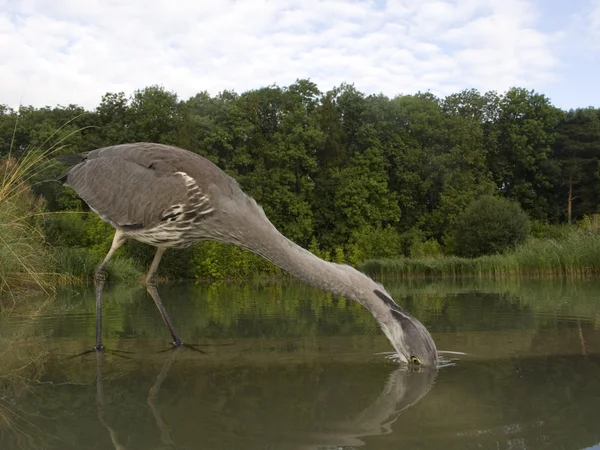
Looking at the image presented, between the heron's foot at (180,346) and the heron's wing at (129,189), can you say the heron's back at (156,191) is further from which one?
the heron's foot at (180,346)

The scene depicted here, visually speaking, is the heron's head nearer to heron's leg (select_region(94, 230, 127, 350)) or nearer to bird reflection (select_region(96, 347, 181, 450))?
bird reflection (select_region(96, 347, 181, 450))

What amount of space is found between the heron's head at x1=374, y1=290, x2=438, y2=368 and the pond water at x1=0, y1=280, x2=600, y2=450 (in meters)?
0.17

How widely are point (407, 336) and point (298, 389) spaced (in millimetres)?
1158

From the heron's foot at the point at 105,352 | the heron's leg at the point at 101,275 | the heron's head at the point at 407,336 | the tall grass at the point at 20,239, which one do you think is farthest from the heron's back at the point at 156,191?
the tall grass at the point at 20,239

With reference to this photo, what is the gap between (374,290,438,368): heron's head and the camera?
455cm

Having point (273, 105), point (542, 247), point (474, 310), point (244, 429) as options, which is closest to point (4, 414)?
point (244, 429)

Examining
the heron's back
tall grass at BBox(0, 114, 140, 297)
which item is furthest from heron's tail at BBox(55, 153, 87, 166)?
tall grass at BBox(0, 114, 140, 297)

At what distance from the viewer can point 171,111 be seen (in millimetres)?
51094

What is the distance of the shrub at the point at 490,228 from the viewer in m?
39.1

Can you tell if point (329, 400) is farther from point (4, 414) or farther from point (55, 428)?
point (4, 414)

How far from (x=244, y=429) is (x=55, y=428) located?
3.28 feet

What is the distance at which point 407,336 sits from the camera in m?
4.63

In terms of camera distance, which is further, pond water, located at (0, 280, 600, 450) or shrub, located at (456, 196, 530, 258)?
shrub, located at (456, 196, 530, 258)

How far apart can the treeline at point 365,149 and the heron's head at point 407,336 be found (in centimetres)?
3869
